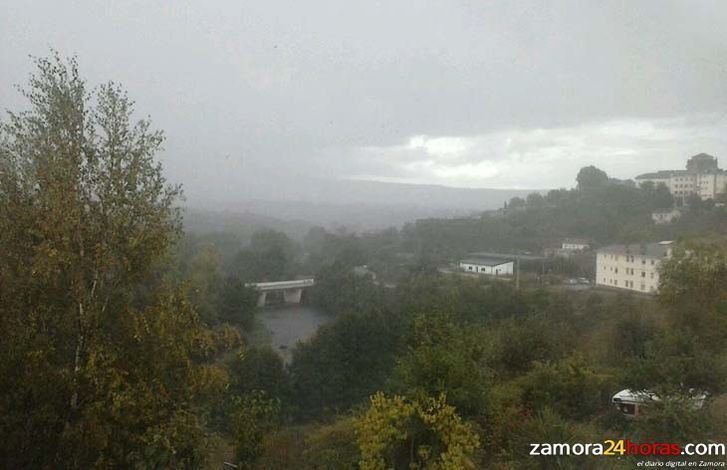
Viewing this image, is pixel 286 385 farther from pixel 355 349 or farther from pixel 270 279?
pixel 270 279

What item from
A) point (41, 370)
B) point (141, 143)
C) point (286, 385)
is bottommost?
point (286, 385)

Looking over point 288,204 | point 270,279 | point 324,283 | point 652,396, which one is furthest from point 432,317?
point 288,204

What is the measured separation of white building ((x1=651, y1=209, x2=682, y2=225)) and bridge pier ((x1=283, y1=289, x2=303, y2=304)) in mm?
12174

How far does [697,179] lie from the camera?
65.0ft

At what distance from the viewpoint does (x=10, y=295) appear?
3.02m

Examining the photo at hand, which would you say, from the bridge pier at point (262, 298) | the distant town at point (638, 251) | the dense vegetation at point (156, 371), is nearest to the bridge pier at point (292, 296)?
the bridge pier at point (262, 298)

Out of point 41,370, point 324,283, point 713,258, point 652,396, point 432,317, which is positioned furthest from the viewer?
point 324,283

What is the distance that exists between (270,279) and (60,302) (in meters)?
13.8

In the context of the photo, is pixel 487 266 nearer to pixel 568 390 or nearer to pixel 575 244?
pixel 575 244

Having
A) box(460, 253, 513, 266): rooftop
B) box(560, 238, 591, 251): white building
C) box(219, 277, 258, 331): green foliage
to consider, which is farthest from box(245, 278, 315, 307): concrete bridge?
box(560, 238, 591, 251): white building

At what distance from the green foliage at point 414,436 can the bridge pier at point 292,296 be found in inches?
496

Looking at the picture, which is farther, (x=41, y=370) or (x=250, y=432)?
(x=250, y=432)

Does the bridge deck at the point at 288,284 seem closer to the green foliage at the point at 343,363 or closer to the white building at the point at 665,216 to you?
the green foliage at the point at 343,363

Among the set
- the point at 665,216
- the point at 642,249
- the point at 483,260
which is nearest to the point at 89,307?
the point at 642,249
